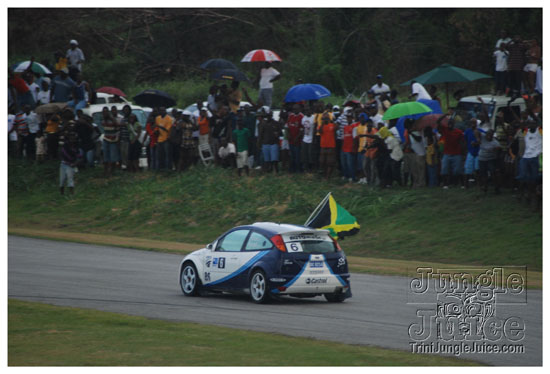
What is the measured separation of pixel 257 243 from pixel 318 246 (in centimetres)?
114

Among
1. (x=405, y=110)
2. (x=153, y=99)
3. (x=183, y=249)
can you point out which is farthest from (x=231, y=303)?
(x=153, y=99)

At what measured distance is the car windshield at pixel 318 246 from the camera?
1609cm

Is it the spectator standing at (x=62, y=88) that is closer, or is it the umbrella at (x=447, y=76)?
the umbrella at (x=447, y=76)

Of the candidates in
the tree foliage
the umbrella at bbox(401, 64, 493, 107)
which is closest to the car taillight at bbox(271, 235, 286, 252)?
the umbrella at bbox(401, 64, 493, 107)

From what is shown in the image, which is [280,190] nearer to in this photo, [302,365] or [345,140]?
[345,140]

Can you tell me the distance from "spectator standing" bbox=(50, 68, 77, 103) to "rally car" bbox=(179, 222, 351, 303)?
19267 millimetres

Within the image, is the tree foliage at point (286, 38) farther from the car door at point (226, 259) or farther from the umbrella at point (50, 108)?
the car door at point (226, 259)

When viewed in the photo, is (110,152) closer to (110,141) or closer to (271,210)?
(110,141)

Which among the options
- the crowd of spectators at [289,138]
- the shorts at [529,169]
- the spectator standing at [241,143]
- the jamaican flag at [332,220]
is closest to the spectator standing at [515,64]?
the crowd of spectators at [289,138]

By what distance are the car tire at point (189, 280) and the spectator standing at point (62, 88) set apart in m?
18.7

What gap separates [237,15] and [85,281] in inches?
1453

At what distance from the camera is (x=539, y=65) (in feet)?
87.6

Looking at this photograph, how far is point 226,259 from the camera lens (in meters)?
16.6

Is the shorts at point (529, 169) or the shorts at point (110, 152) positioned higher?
the shorts at point (110, 152)
